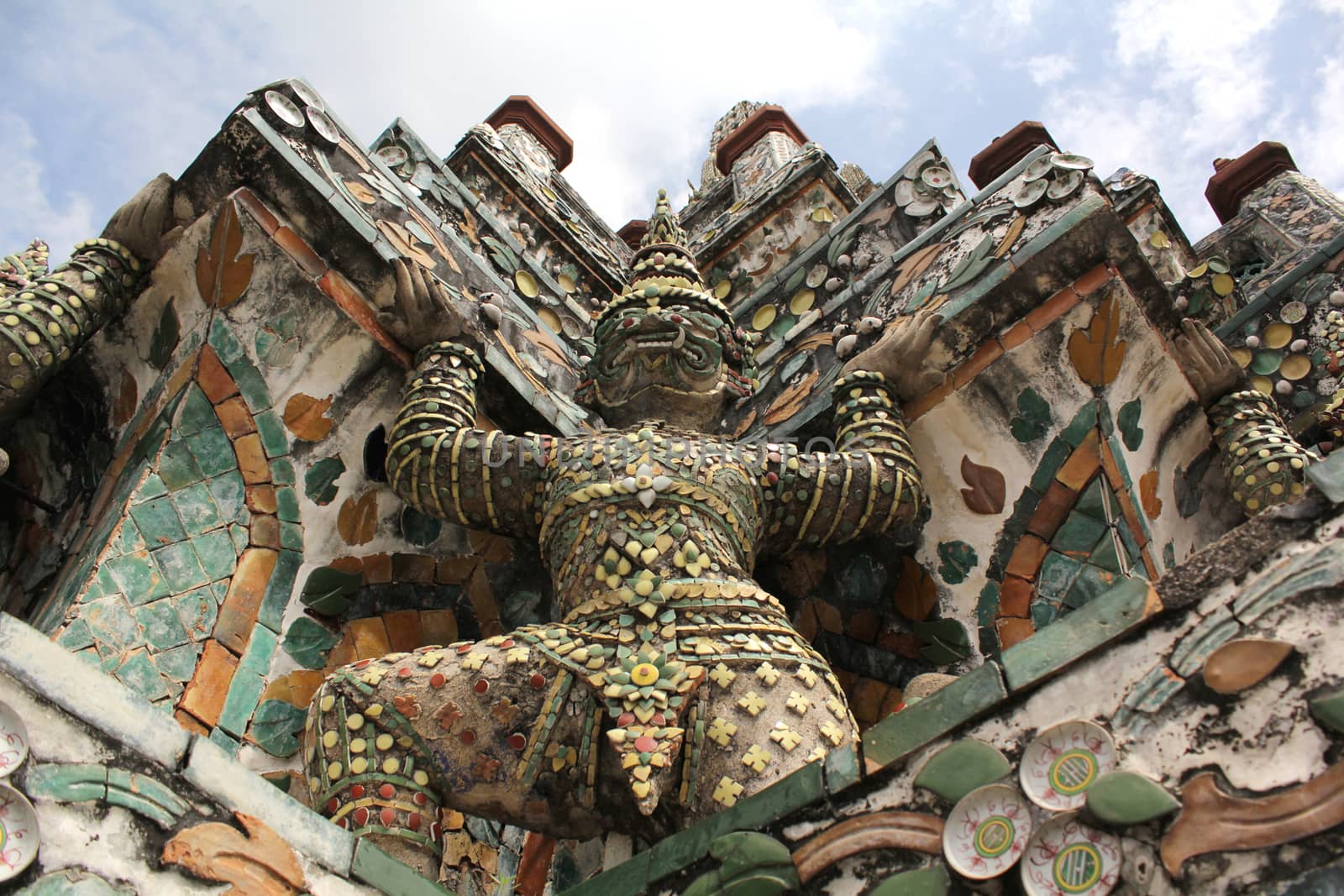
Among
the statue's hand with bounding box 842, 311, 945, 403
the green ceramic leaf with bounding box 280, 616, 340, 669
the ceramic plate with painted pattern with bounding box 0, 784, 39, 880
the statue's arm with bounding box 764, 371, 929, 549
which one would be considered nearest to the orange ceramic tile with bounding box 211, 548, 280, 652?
the green ceramic leaf with bounding box 280, 616, 340, 669

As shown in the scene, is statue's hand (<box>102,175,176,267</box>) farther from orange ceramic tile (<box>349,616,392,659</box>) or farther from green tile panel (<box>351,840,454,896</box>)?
green tile panel (<box>351,840,454,896</box>)

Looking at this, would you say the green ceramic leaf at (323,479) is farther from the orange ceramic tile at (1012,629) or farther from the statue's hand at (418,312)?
the orange ceramic tile at (1012,629)

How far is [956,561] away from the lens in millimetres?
5023

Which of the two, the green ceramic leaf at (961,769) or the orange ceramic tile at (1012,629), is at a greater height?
the orange ceramic tile at (1012,629)

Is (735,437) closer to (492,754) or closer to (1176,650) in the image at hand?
(492,754)

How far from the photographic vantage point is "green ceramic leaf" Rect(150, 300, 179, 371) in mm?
5031

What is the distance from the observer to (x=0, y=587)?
5094 millimetres

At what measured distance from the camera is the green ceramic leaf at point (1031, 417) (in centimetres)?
504

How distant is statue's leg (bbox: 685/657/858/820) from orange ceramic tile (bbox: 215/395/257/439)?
203cm

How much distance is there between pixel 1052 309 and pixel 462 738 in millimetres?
2753

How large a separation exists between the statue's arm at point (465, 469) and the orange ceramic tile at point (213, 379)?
2.14 feet

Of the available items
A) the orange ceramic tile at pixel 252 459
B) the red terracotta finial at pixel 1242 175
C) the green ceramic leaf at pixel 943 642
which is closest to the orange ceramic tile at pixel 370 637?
the orange ceramic tile at pixel 252 459

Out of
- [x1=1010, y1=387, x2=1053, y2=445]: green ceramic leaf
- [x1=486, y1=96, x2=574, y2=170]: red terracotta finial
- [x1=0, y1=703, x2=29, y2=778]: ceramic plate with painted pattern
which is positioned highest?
[x1=486, y1=96, x2=574, y2=170]: red terracotta finial

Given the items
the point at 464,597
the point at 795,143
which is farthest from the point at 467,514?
the point at 795,143
